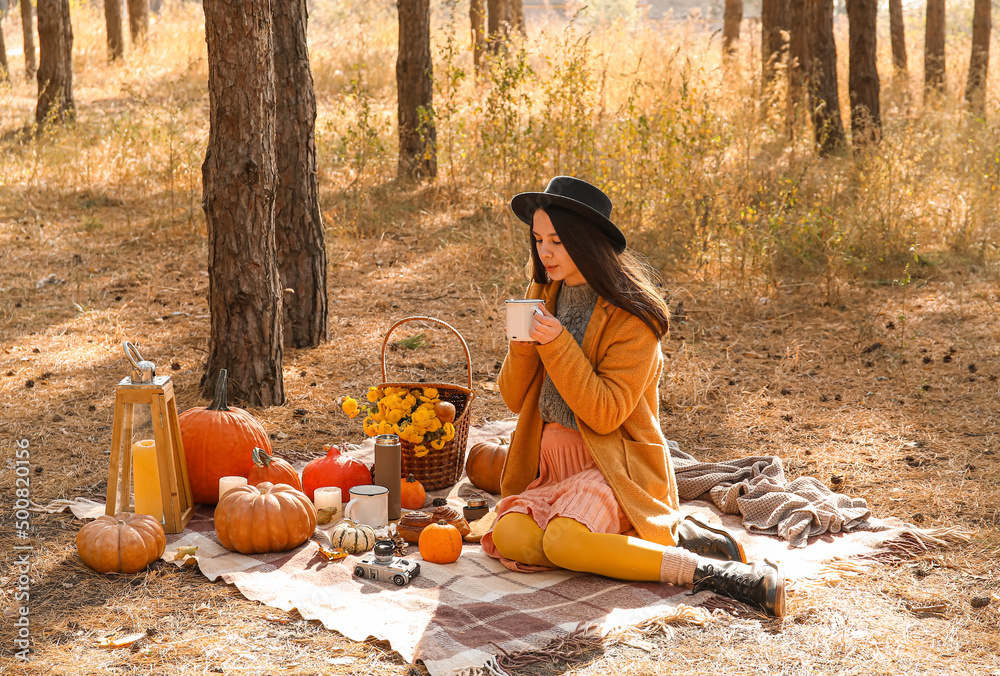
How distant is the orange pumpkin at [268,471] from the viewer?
378cm

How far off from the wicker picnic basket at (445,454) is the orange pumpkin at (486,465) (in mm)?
79

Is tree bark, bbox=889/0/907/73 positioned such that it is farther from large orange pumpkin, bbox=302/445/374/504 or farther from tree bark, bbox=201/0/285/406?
large orange pumpkin, bbox=302/445/374/504

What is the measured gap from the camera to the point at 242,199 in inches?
197

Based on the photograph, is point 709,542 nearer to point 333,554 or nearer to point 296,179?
point 333,554

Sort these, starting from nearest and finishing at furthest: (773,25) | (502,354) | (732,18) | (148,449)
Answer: (148,449) < (502,354) < (773,25) < (732,18)

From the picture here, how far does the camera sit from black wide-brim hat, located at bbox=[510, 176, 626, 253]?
3.26 metres

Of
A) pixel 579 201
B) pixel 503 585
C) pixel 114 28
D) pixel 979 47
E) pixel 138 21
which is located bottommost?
pixel 503 585

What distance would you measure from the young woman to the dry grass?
0.38 metres

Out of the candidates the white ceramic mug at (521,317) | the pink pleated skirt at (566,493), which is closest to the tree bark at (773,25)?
the pink pleated skirt at (566,493)

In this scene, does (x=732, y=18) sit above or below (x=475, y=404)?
above

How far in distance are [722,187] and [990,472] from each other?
3859mm

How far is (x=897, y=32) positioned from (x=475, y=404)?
39.7ft

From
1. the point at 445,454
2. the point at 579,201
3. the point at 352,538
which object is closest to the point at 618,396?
the point at 579,201

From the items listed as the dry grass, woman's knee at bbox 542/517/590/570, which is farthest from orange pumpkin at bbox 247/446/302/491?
woman's knee at bbox 542/517/590/570
